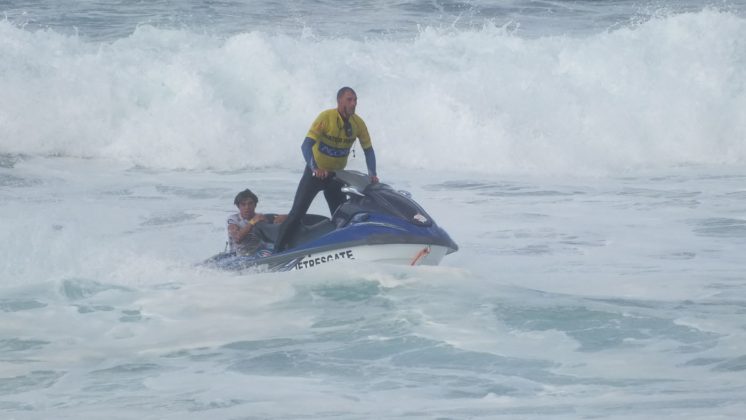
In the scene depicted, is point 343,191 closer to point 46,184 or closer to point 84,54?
point 46,184

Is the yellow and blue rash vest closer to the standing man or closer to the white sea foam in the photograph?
the standing man

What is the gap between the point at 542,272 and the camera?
35.7 feet

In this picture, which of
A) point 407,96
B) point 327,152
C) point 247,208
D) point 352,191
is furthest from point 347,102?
point 407,96

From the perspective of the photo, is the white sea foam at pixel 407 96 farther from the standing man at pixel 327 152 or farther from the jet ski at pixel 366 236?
the jet ski at pixel 366 236

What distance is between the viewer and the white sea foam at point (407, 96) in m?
19.8

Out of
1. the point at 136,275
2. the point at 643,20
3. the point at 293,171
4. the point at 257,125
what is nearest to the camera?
the point at 136,275

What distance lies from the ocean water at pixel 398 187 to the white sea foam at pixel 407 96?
0.06 m

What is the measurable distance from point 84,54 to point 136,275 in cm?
1260

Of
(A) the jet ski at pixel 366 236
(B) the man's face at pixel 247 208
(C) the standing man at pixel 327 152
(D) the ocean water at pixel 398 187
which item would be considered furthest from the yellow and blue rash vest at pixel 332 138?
(D) the ocean water at pixel 398 187

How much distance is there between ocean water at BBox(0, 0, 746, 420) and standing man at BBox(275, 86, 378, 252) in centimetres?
62

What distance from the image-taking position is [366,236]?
9.57m

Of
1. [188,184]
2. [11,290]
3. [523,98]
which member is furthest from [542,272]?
[523,98]

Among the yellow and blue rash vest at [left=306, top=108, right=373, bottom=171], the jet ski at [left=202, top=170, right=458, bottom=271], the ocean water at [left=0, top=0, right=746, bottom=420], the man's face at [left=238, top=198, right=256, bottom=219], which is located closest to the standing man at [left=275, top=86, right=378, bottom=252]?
the yellow and blue rash vest at [left=306, top=108, right=373, bottom=171]

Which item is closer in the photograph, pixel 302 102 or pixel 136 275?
pixel 136 275
